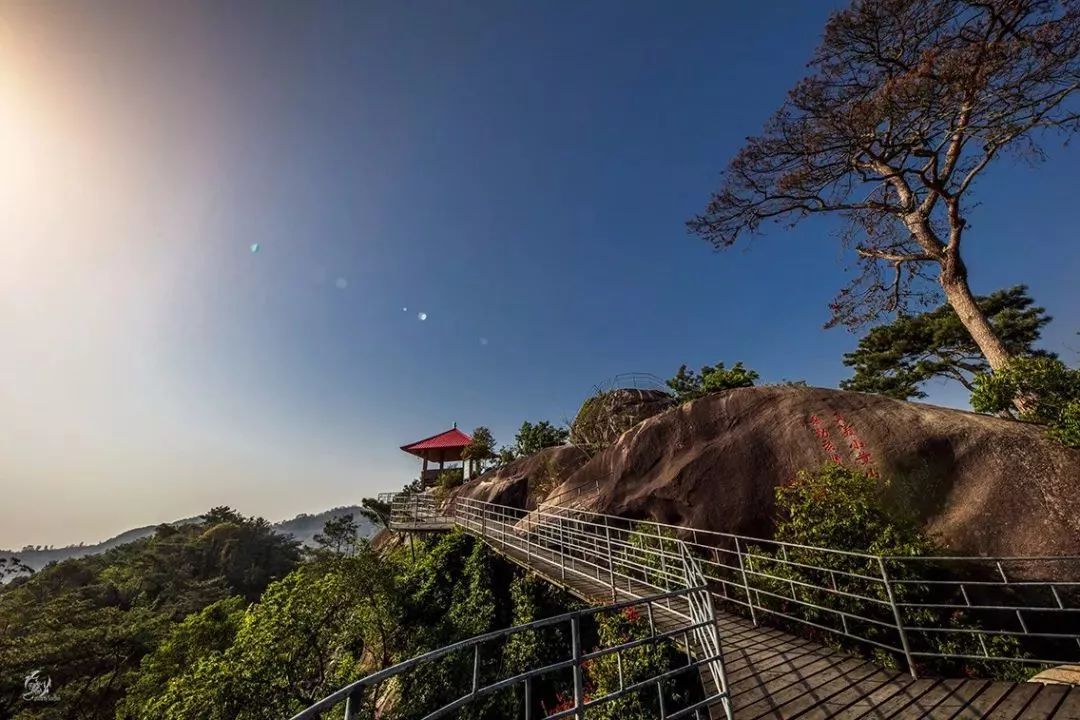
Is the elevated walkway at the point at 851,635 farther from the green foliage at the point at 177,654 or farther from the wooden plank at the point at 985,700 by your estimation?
the green foliage at the point at 177,654

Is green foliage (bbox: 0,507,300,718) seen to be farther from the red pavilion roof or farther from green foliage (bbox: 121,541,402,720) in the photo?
the red pavilion roof

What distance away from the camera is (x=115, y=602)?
31797mm

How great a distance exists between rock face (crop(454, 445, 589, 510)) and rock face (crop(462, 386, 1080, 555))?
10.5ft

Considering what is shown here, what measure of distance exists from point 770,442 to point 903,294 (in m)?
7.79

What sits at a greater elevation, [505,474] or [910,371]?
[910,371]

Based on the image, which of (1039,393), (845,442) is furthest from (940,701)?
(1039,393)

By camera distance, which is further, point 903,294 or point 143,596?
point 143,596

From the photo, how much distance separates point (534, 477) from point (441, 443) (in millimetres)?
11569

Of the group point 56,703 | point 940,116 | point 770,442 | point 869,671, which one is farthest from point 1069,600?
point 56,703

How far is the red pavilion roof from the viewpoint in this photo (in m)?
26.9

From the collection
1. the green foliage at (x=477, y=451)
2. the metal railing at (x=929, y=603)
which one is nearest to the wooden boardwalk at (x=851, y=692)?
the metal railing at (x=929, y=603)

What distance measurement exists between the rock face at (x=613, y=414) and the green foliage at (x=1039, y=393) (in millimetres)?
9518

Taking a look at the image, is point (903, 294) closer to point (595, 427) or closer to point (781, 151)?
point (781, 151)

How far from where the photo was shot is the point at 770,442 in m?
9.46
